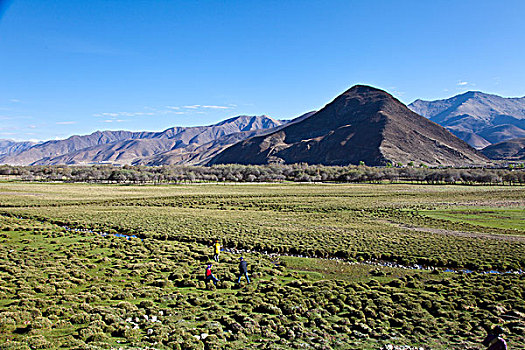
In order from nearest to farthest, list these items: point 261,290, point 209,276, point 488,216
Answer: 1. point 261,290
2. point 209,276
3. point 488,216

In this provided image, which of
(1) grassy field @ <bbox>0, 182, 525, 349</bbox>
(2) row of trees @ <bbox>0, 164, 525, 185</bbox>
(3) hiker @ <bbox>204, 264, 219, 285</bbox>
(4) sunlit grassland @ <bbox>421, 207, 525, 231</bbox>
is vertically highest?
(2) row of trees @ <bbox>0, 164, 525, 185</bbox>

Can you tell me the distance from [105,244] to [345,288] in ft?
65.3

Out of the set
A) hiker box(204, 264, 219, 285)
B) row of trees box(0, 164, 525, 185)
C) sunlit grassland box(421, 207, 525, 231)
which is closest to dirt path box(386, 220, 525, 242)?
sunlit grassland box(421, 207, 525, 231)

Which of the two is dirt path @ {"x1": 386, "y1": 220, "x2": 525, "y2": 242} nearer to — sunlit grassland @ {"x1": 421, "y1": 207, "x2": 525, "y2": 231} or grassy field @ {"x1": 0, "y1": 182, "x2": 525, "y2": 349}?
grassy field @ {"x1": 0, "y1": 182, "x2": 525, "y2": 349}

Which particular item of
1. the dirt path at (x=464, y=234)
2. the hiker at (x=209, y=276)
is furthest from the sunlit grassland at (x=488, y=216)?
the hiker at (x=209, y=276)

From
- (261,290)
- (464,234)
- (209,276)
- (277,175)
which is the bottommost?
(464,234)

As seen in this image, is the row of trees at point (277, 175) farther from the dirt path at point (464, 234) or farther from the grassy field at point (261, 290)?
the grassy field at point (261, 290)

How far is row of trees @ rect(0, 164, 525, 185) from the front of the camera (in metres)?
134

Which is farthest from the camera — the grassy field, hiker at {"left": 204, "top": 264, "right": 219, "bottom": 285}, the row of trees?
the row of trees

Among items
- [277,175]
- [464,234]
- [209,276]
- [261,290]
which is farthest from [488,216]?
[277,175]

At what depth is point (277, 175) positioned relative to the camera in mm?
168875

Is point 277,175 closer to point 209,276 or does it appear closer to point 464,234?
point 464,234

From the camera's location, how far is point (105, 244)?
27.2 metres

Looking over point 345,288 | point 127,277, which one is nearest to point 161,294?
point 127,277
